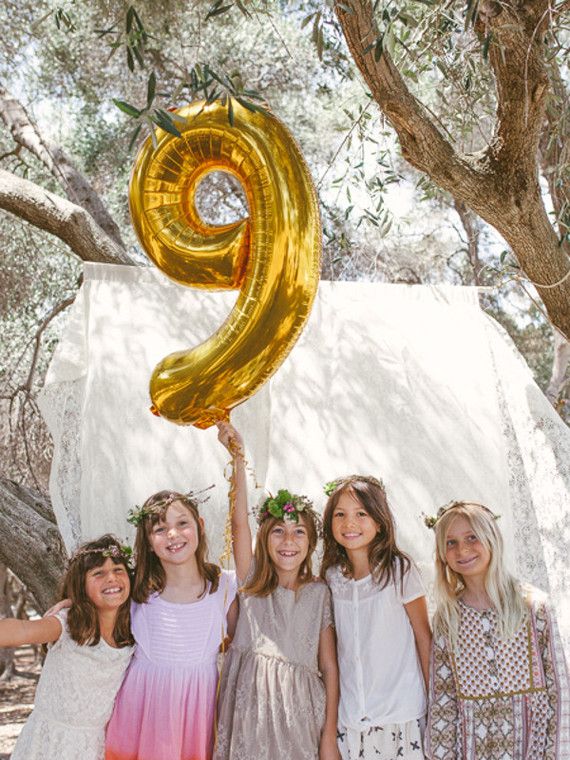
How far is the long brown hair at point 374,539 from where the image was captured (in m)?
2.61

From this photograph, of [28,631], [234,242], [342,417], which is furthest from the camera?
[342,417]

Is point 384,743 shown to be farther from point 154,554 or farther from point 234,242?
point 234,242

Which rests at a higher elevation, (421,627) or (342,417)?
(342,417)

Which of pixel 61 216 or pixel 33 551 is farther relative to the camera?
pixel 61 216

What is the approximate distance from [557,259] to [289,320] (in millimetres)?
1471

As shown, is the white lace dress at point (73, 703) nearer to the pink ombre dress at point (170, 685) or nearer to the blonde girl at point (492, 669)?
the pink ombre dress at point (170, 685)

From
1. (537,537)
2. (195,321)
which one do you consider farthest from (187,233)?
(537,537)

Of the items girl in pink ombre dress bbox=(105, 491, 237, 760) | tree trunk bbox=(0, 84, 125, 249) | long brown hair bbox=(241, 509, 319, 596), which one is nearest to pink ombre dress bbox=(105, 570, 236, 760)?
girl in pink ombre dress bbox=(105, 491, 237, 760)

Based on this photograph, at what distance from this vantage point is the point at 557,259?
308 centimetres

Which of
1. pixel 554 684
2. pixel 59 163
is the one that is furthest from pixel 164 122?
pixel 59 163

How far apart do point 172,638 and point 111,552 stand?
31cm

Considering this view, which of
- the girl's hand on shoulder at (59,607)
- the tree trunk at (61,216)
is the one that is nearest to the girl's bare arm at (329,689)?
the girl's hand on shoulder at (59,607)

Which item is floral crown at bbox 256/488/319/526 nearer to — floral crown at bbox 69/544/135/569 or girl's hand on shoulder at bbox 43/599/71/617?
floral crown at bbox 69/544/135/569

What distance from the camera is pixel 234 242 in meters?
2.03
